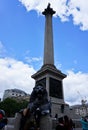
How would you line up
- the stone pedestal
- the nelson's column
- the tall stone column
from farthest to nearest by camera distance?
the tall stone column < the nelson's column < the stone pedestal

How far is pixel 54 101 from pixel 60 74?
164 inches

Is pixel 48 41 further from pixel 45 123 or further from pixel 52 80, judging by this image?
pixel 45 123

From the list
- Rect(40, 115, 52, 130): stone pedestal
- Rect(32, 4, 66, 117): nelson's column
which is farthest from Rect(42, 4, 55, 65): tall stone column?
Rect(40, 115, 52, 130): stone pedestal

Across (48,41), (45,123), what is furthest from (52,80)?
(45,123)

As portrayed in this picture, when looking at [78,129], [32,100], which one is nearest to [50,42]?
[78,129]

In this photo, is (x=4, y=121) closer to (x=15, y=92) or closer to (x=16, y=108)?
(x=16, y=108)

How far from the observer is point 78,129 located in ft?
54.1

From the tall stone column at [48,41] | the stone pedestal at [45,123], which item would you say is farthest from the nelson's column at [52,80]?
the stone pedestal at [45,123]

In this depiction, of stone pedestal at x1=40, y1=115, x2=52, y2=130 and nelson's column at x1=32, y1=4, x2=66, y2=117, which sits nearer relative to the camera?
stone pedestal at x1=40, y1=115, x2=52, y2=130

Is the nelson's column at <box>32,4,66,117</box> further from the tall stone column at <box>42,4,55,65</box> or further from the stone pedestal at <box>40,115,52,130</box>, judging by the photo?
the stone pedestal at <box>40,115,52,130</box>

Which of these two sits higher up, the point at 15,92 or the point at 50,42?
the point at 15,92

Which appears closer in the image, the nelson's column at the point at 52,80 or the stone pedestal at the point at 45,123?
the stone pedestal at the point at 45,123

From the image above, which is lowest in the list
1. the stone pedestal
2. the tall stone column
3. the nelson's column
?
the stone pedestal

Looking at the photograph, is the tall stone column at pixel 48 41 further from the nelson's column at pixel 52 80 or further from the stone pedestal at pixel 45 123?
the stone pedestal at pixel 45 123
